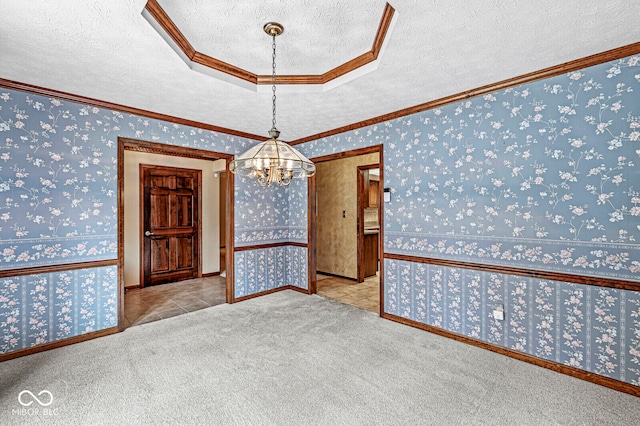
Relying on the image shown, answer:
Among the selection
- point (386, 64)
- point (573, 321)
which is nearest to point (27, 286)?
point (386, 64)

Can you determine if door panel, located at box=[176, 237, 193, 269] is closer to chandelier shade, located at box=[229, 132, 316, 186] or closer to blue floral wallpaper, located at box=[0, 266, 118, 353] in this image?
blue floral wallpaper, located at box=[0, 266, 118, 353]

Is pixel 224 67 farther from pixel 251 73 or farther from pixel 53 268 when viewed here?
pixel 53 268

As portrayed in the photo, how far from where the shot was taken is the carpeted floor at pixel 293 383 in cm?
192

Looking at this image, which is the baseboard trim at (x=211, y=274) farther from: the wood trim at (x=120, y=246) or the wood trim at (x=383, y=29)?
the wood trim at (x=383, y=29)

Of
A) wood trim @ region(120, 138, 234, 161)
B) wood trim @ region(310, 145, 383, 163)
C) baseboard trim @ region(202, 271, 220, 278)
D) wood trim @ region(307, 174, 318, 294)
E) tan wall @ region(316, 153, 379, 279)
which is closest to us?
wood trim @ region(120, 138, 234, 161)

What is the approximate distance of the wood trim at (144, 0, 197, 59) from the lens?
181 cm

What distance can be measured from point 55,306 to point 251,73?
2.99m

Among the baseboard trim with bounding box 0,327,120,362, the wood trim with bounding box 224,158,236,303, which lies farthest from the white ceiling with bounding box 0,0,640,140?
the baseboard trim with bounding box 0,327,120,362

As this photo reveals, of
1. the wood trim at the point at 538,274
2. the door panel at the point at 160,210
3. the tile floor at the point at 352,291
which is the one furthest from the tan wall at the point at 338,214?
the door panel at the point at 160,210

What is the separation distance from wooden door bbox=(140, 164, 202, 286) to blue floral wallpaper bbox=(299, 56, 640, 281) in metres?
4.12

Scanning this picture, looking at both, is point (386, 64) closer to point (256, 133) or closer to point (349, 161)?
point (256, 133)

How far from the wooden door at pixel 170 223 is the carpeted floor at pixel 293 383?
238 cm

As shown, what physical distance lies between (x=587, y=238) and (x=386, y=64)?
82.8 inches

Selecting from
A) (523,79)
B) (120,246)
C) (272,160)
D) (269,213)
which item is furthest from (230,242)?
(523,79)
